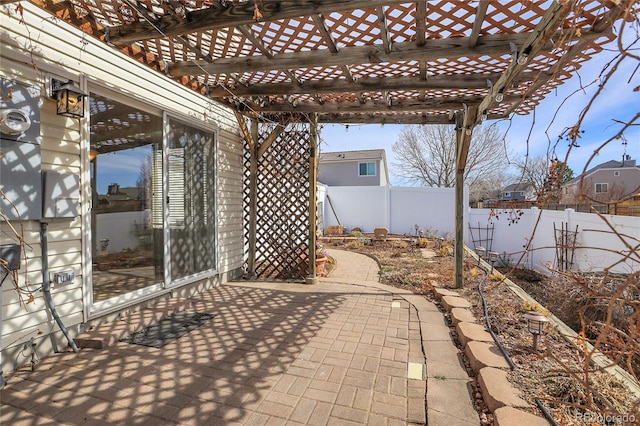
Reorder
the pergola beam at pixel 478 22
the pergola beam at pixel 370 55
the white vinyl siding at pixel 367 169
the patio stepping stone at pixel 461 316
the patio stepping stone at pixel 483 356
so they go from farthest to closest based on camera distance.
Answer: the white vinyl siding at pixel 367 169 → the patio stepping stone at pixel 461 316 → the pergola beam at pixel 370 55 → the patio stepping stone at pixel 483 356 → the pergola beam at pixel 478 22

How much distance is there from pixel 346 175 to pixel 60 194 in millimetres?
17076

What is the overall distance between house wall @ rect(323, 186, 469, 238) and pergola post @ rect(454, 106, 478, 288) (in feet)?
21.3

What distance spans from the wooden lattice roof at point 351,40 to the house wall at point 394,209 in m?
7.86

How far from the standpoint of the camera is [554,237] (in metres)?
7.12

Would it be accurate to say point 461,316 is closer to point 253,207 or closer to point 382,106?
point 382,106

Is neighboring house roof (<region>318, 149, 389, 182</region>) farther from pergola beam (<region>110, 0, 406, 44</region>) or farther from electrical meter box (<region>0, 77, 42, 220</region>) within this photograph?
electrical meter box (<region>0, 77, 42, 220</region>)

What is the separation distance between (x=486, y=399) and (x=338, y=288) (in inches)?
116

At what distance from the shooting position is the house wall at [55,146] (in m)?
2.42

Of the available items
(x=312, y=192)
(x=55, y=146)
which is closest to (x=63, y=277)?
(x=55, y=146)

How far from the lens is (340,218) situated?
1322 cm

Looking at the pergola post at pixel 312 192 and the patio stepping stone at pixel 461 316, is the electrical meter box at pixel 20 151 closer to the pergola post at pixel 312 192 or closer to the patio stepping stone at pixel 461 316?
the pergola post at pixel 312 192

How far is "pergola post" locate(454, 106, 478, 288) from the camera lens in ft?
14.2

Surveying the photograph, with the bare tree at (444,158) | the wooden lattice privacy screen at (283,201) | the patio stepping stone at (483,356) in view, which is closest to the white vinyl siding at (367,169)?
the bare tree at (444,158)

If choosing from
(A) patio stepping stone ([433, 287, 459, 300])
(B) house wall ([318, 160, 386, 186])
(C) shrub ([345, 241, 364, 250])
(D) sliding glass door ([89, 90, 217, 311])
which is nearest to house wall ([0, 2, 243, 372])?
(D) sliding glass door ([89, 90, 217, 311])
